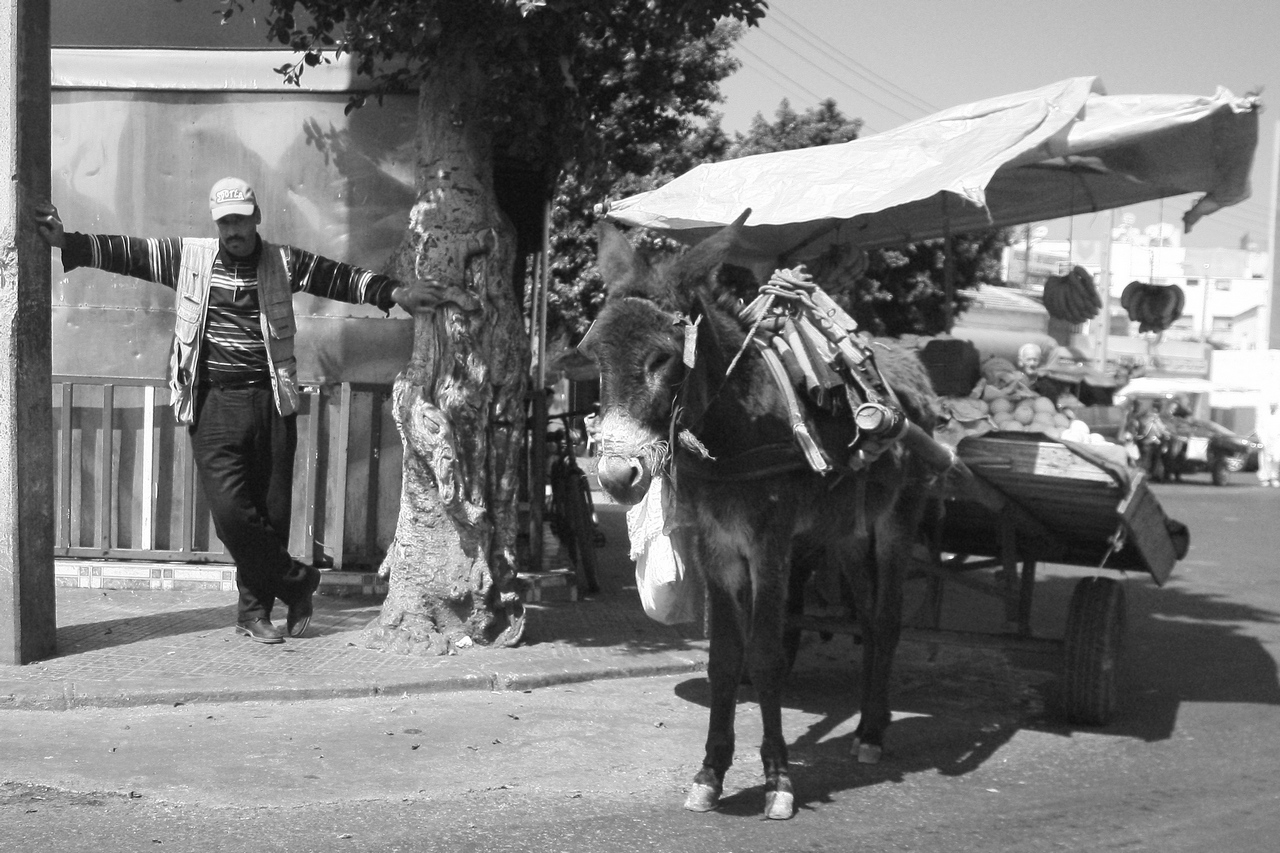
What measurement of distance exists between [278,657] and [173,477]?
7.70ft

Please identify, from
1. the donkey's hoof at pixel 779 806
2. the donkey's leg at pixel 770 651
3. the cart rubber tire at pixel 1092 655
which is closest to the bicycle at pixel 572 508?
the cart rubber tire at pixel 1092 655

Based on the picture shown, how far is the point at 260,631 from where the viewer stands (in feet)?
23.5

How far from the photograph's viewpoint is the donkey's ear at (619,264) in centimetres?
440

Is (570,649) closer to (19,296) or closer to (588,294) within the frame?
(19,296)

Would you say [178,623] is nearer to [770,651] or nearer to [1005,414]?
[770,651]

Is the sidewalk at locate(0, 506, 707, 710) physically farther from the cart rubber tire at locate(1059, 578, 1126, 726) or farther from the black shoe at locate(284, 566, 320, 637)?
the cart rubber tire at locate(1059, 578, 1126, 726)

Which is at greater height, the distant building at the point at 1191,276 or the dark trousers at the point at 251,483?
the distant building at the point at 1191,276

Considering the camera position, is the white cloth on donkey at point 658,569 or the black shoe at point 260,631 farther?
the black shoe at point 260,631

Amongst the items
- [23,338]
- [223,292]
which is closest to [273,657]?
[223,292]

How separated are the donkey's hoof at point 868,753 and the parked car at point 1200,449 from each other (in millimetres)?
27961

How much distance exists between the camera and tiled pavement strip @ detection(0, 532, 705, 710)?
20.3 ft

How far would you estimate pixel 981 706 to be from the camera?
22.6 feet

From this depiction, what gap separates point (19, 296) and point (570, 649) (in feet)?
11.3

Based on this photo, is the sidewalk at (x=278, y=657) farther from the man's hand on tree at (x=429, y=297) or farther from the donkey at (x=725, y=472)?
the man's hand on tree at (x=429, y=297)
